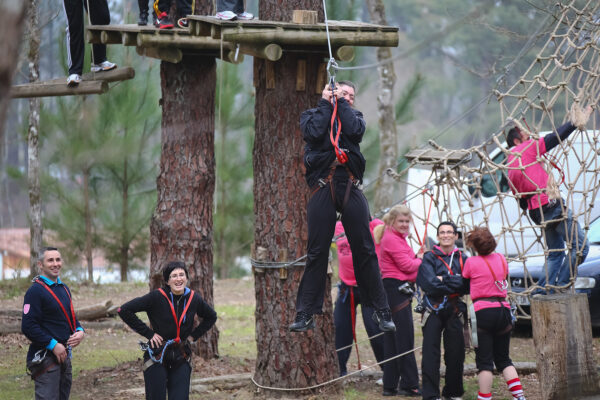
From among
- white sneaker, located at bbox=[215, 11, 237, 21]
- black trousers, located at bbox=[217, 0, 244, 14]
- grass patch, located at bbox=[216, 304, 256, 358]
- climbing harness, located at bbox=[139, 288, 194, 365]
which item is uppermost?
black trousers, located at bbox=[217, 0, 244, 14]

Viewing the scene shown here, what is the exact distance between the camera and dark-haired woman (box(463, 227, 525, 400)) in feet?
19.2

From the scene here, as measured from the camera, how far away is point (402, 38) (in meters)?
42.1

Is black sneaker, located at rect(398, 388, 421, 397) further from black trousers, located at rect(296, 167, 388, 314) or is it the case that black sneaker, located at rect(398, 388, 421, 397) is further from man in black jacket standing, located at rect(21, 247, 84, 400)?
man in black jacket standing, located at rect(21, 247, 84, 400)

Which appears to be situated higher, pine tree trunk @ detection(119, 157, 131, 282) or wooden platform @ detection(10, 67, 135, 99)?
wooden platform @ detection(10, 67, 135, 99)

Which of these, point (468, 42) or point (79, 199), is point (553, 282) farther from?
point (468, 42)

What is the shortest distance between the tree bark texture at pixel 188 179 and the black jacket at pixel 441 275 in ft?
8.68

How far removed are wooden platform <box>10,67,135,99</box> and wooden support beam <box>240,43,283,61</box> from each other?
217cm

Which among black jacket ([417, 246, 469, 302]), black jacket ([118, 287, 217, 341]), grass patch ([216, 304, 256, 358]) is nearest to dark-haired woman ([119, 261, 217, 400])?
black jacket ([118, 287, 217, 341])

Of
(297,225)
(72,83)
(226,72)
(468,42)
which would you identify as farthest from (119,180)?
(468,42)

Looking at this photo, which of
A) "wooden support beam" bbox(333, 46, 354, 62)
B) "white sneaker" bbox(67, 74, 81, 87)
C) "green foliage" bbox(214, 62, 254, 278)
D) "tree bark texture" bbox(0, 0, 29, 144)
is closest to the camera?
"tree bark texture" bbox(0, 0, 29, 144)

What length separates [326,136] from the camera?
496cm

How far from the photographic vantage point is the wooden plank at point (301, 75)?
6457 mm

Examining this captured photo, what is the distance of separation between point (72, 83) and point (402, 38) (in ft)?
119

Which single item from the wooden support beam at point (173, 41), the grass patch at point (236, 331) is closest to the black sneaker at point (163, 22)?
the wooden support beam at point (173, 41)
